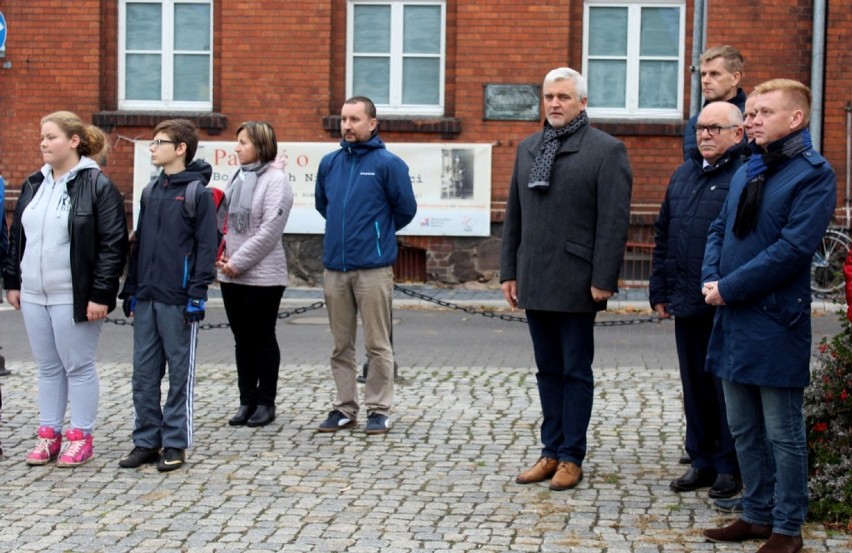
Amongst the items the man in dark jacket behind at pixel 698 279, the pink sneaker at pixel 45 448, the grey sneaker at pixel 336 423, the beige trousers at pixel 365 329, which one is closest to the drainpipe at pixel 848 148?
the beige trousers at pixel 365 329

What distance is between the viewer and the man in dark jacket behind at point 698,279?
656 cm

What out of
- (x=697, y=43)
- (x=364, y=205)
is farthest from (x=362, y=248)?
(x=697, y=43)

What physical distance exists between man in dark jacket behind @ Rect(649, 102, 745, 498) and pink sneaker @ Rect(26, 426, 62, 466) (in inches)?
130

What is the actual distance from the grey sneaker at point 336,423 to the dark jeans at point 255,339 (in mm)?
483

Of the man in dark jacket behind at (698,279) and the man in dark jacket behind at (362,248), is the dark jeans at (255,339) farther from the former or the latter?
the man in dark jacket behind at (698,279)

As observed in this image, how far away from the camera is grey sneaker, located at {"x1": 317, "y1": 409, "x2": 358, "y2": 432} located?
8250mm

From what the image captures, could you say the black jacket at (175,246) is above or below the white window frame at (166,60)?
below

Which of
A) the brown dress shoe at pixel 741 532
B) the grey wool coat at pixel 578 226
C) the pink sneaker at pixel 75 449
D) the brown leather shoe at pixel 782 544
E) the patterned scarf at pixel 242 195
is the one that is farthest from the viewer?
the patterned scarf at pixel 242 195

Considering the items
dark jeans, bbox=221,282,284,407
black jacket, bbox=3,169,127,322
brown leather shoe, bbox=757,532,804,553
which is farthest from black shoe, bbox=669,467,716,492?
black jacket, bbox=3,169,127,322

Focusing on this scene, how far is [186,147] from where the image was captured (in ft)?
24.5

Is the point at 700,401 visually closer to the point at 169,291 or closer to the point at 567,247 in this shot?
the point at 567,247

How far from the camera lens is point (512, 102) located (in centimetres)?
1775

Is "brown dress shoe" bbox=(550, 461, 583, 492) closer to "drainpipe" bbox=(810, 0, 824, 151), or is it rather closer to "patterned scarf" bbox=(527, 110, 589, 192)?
"patterned scarf" bbox=(527, 110, 589, 192)

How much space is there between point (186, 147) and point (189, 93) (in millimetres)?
11319
